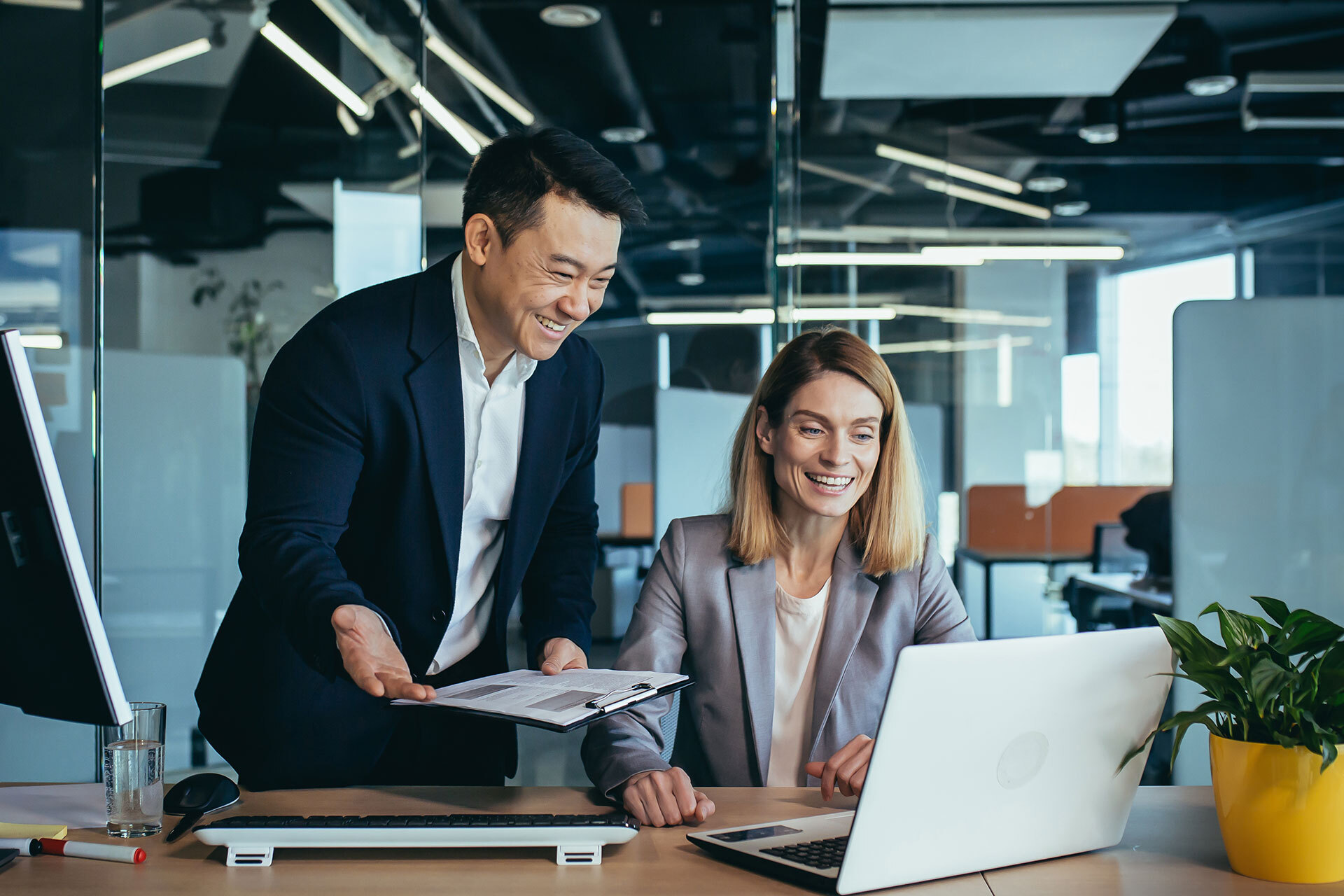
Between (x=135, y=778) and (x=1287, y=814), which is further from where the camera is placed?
(x=135, y=778)

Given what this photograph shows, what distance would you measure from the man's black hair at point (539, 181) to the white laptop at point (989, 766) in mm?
903

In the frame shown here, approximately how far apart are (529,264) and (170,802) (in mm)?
873

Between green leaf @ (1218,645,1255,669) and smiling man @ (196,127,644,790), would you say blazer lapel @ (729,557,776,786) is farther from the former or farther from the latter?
green leaf @ (1218,645,1255,669)

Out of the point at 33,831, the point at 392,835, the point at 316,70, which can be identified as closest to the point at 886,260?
the point at 316,70

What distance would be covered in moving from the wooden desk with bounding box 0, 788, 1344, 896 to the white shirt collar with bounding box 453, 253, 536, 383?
0.73 metres

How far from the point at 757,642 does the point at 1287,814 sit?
0.83m

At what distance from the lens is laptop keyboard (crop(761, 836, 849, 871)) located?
44.1 inches

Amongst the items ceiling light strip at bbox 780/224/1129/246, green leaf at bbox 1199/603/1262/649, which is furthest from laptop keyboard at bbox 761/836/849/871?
ceiling light strip at bbox 780/224/1129/246

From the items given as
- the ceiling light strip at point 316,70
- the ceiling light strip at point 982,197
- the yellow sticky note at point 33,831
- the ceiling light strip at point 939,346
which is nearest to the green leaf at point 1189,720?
the yellow sticky note at point 33,831

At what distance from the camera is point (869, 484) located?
190 cm

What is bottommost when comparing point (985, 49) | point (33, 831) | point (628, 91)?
point (33, 831)

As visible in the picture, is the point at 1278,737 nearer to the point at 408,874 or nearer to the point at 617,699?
the point at 617,699

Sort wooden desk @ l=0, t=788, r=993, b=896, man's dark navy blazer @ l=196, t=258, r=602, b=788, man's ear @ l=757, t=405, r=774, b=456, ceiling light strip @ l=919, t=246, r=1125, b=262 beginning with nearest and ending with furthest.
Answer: wooden desk @ l=0, t=788, r=993, b=896, man's dark navy blazer @ l=196, t=258, r=602, b=788, man's ear @ l=757, t=405, r=774, b=456, ceiling light strip @ l=919, t=246, r=1125, b=262

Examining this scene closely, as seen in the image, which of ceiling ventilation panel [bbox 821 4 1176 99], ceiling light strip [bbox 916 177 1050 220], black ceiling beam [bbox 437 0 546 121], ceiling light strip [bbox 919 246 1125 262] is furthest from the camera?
black ceiling beam [bbox 437 0 546 121]
